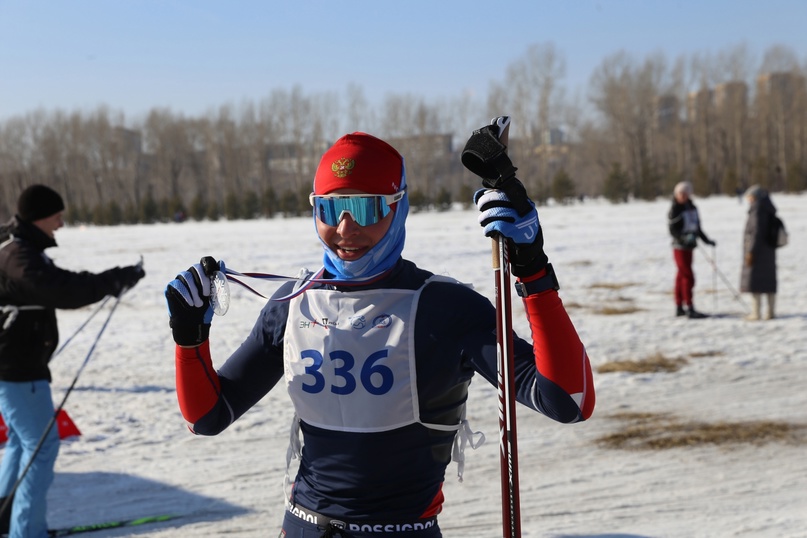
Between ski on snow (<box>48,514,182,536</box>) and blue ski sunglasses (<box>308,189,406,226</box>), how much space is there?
333cm

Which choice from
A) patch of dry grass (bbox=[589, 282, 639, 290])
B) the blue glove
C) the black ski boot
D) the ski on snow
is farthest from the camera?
patch of dry grass (bbox=[589, 282, 639, 290])

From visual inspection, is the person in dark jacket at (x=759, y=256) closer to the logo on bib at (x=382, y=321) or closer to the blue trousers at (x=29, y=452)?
the blue trousers at (x=29, y=452)

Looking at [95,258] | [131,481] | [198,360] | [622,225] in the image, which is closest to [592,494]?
[131,481]

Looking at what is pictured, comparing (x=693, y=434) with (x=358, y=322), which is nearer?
(x=358, y=322)

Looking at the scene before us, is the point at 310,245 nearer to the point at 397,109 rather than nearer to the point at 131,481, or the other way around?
the point at 131,481

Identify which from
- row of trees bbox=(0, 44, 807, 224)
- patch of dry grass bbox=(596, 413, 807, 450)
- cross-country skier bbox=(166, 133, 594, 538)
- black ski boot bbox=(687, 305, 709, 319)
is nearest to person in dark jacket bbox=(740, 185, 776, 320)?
black ski boot bbox=(687, 305, 709, 319)

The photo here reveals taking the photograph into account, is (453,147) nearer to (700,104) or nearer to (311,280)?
(700,104)

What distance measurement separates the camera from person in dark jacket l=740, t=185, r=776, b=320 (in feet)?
31.5

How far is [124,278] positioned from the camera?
465 centimetres

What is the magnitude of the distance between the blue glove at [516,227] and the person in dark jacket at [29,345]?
3.30m

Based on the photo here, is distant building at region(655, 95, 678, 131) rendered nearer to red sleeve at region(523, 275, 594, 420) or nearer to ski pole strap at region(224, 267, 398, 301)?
ski pole strap at region(224, 267, 398, 301)

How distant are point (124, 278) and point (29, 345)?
29.2 inches

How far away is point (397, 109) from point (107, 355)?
182 feet

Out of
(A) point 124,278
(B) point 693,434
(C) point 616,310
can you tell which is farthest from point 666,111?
(A) point 124,278
